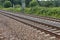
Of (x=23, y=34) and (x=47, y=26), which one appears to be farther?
(x=47, y=26)

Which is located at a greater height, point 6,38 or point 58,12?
point 6,38

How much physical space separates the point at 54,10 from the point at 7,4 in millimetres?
31673

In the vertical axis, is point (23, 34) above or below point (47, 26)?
above

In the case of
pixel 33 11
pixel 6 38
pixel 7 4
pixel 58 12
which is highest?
pixel 6 38

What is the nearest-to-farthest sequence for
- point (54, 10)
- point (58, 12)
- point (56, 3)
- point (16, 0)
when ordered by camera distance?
1. point (58, 12)
2. point (54, 10)
3. point (56, 3)
4. point (16, 0)

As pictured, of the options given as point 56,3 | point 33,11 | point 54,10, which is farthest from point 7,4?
point 54,10

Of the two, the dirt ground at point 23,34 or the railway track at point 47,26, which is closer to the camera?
the dirt ground at point 23,34

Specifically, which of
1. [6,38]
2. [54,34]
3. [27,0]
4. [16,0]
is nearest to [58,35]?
[54,34]

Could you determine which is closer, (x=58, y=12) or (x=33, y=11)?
(x=58, y=12)

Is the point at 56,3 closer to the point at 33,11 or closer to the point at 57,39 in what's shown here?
the point at 33,11

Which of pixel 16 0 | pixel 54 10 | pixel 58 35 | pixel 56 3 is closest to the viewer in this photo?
pixel 58 35

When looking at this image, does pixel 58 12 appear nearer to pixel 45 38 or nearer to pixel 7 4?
pixel 45 38

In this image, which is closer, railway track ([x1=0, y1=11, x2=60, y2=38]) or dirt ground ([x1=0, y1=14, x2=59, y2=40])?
dirt ground ([x1=0, y1=14, x2=59, y2=40])

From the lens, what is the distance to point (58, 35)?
8.76 metres
